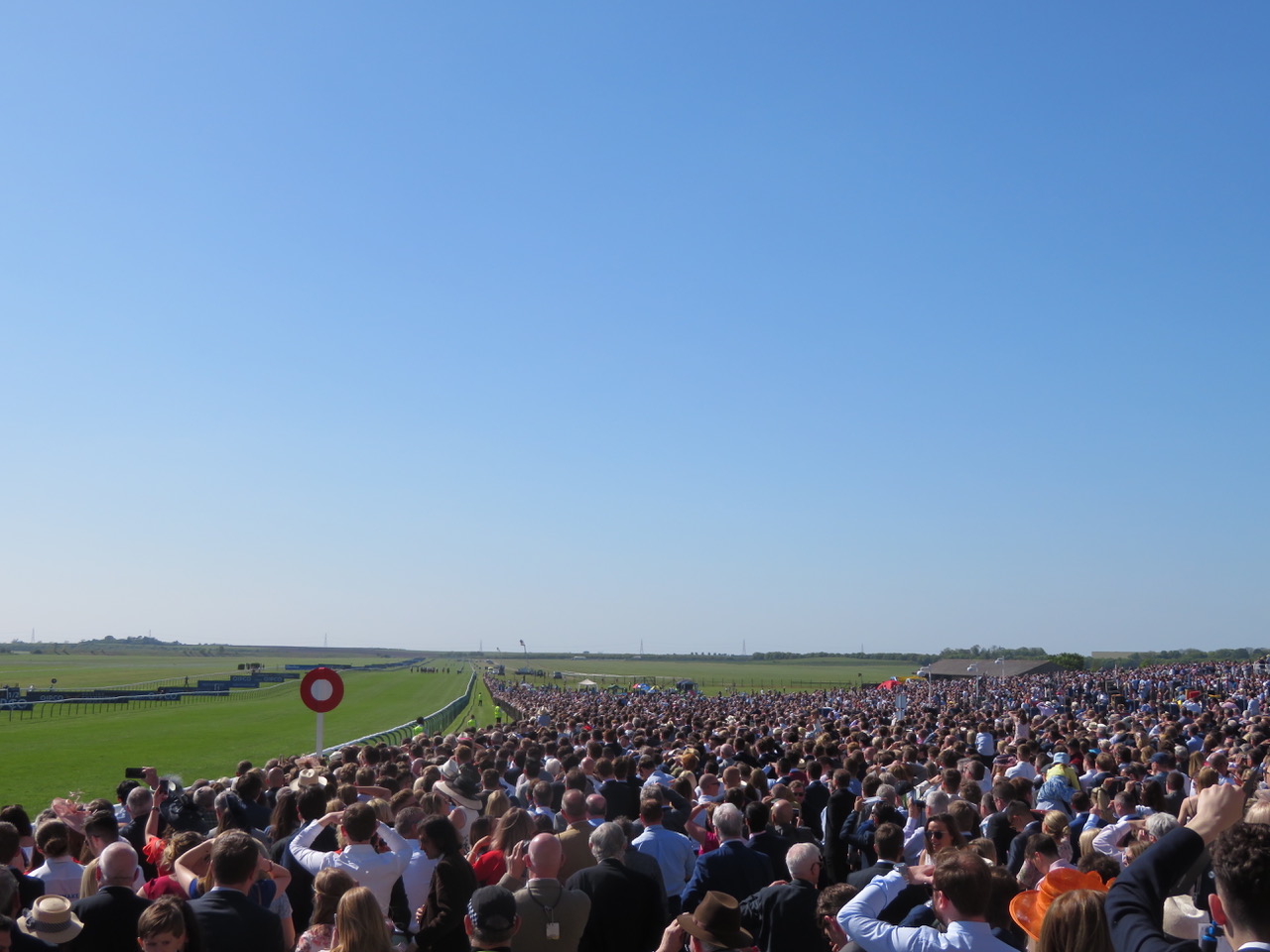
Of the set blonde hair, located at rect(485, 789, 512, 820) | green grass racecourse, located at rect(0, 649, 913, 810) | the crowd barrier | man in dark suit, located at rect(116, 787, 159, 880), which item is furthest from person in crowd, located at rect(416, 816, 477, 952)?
green grass racecourse, located at rect(0, 649, 913, 810)

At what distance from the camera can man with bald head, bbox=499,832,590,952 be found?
5.29 metres

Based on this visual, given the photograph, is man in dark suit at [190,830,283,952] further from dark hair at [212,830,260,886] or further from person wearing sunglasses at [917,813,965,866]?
person wearing sunglasses at [917,813,965,866]

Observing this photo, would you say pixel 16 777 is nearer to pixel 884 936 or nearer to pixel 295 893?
pixel 295 893

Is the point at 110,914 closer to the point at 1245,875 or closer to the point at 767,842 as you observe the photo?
the point at 767,842

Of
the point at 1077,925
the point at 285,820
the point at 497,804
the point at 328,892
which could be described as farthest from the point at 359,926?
→ the point at 497,804

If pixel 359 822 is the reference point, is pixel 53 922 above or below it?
below

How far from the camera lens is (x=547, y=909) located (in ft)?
17.4

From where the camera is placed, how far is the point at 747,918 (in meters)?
5.51

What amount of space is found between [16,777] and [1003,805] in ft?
75.3

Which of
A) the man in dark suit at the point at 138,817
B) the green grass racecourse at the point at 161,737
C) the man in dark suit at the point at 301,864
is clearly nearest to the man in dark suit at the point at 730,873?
the man in dark suit at the point at 301,864

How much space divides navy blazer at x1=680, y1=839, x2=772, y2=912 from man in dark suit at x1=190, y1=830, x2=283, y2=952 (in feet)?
8.80

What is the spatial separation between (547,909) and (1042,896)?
2.57m

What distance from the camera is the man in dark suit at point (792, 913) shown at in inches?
211

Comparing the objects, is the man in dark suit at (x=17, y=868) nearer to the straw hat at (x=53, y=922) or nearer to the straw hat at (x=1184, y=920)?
the straw hat at (x=53, y=922)
